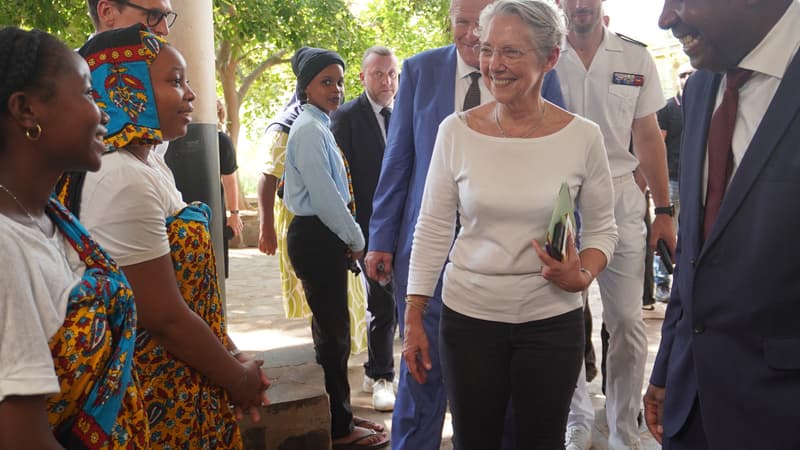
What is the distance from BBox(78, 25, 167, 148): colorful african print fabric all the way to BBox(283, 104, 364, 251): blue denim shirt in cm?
195

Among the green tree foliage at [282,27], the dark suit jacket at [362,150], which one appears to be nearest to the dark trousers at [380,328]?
the dark suit jacket at [362,150]

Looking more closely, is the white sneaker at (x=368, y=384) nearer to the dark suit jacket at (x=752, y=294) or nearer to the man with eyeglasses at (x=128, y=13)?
the man with eyeglasses at (x=128, y=13)

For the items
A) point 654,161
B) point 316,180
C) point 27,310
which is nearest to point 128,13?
point 316,180

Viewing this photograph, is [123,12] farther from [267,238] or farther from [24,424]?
[267,238]

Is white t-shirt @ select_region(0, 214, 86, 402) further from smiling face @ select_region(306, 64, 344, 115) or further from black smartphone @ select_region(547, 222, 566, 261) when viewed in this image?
smiling face @ select_region(306, 64, 344, 115)

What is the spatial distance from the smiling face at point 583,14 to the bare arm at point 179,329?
2554 mm

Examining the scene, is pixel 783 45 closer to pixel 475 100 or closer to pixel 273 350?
pixel 475 100

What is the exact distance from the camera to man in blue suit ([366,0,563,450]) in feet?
9.96

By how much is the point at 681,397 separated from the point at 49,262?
1539 millimetres

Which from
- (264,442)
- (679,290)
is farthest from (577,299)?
(264,442)

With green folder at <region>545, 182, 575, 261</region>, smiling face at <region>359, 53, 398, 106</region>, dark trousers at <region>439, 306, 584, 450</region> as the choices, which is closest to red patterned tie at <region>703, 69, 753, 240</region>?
green folder at <region>545, 182, 575, 261</region>

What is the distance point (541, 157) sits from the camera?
239cm

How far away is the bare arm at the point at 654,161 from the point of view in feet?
13.0

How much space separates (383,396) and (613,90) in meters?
2.34
